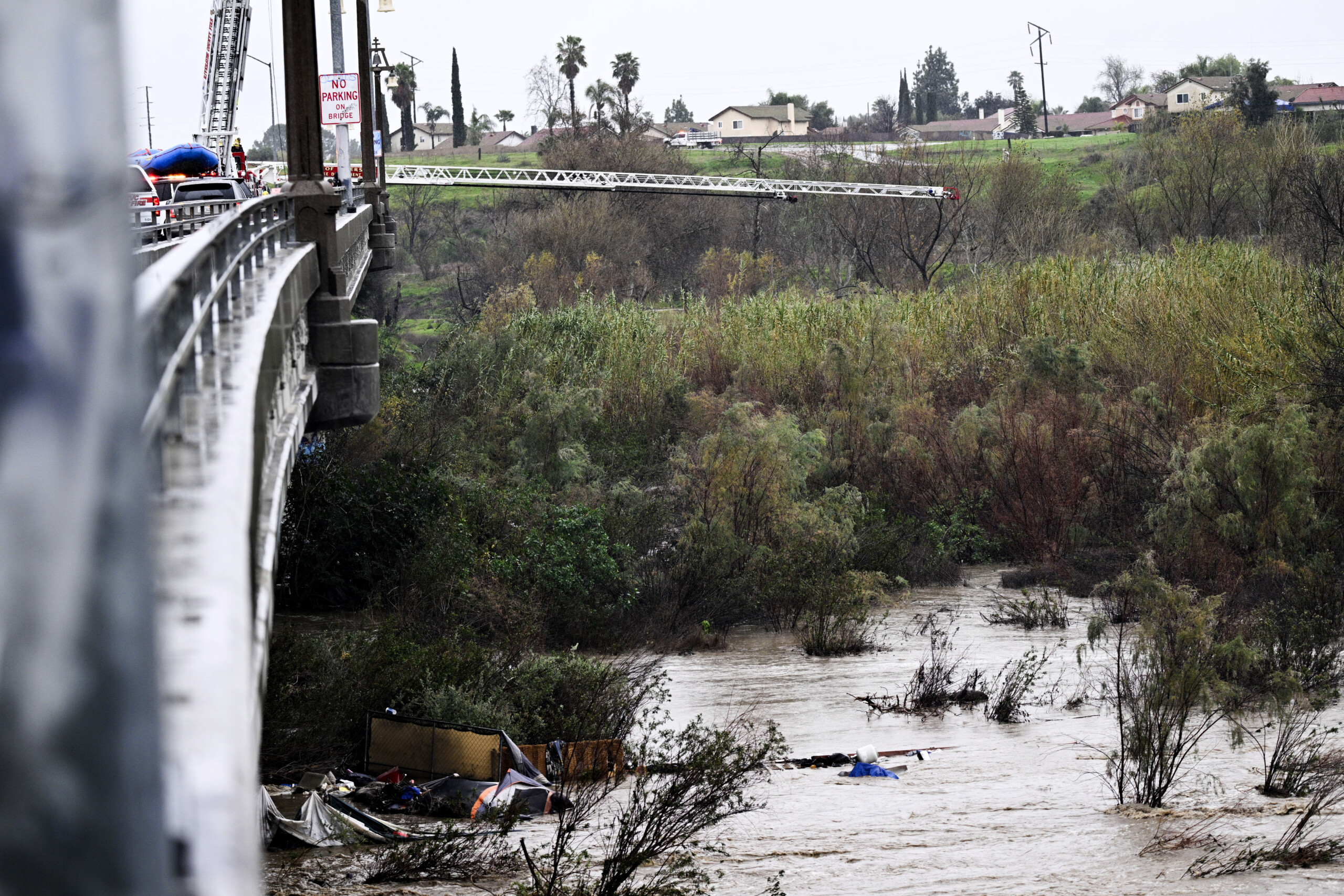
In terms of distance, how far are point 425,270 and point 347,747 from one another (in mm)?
60776

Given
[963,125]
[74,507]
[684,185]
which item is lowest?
[74,507]

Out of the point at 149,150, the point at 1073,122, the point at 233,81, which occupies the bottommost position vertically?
the point at 149,150

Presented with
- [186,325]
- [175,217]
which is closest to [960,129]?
[175,217]

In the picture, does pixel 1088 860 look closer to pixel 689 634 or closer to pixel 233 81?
pixel 689 634

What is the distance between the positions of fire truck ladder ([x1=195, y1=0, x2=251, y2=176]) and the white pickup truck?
63.7 metres

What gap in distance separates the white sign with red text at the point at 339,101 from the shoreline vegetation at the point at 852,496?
6.20 metres

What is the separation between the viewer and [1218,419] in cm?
2681

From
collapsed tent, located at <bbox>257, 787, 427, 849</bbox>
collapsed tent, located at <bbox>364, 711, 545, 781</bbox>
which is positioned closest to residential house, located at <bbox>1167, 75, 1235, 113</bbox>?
collapsed tent, located at <bbox>364, 711, 545, 781</bbox>

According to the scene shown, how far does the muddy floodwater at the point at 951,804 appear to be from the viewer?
11375 millimetres

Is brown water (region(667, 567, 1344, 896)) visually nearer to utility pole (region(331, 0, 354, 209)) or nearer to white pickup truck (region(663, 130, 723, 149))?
utility pole (region(331, 0, 354, 209))

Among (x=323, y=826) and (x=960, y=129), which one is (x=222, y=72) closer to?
(x=323, y=826)

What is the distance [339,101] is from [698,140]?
99123 millimetres

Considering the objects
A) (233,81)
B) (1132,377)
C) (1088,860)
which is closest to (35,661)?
(1088,860)

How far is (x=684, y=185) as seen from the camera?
2486 inches
